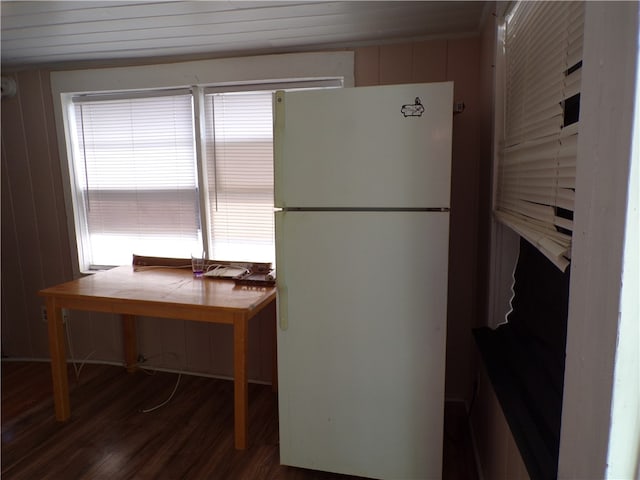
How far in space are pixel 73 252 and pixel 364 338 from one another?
2398mm

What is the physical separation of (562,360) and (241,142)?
213 centimetres

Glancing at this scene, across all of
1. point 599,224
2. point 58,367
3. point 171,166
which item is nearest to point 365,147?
point 599,224

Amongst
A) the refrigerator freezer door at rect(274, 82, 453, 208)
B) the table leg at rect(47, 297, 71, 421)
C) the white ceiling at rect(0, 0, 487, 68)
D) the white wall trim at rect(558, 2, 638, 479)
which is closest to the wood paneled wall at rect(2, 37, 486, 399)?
the white ceiling at rect(0, 0, 487, 68)

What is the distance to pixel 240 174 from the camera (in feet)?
8.44

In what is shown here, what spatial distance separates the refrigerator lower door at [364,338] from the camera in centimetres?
154

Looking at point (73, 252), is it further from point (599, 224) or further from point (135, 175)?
point (599, 224)

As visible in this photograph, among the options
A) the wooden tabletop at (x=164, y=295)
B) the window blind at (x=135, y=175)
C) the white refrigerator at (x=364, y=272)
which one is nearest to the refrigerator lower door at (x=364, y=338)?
the white refrigerator at (x=364, y=272)

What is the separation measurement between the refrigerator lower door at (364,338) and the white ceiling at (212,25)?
3.40 feet

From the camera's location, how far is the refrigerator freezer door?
146cm

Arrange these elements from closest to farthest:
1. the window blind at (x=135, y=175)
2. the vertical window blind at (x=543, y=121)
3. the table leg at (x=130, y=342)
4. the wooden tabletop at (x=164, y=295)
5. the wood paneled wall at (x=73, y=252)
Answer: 1. the vertical window blind at (x=543, y=121)
2. the wooden tabletop at (x=164, y=295)
3. the wood paneled wall at (x=73, y=252)
4. the window blind at (x=135, y=175)
5. the table leg at (x=130, y=342)

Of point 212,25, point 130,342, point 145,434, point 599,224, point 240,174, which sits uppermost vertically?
point 212,25

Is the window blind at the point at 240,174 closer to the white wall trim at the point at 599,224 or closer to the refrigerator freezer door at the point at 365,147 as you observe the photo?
the refrigerator freezer door at the point at 365,147

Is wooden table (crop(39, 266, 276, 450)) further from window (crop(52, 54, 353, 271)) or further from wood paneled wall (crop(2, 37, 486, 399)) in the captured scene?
wood paneled wall (crop(2, 37, 486, 399))

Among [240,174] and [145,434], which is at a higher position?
[240,174]
